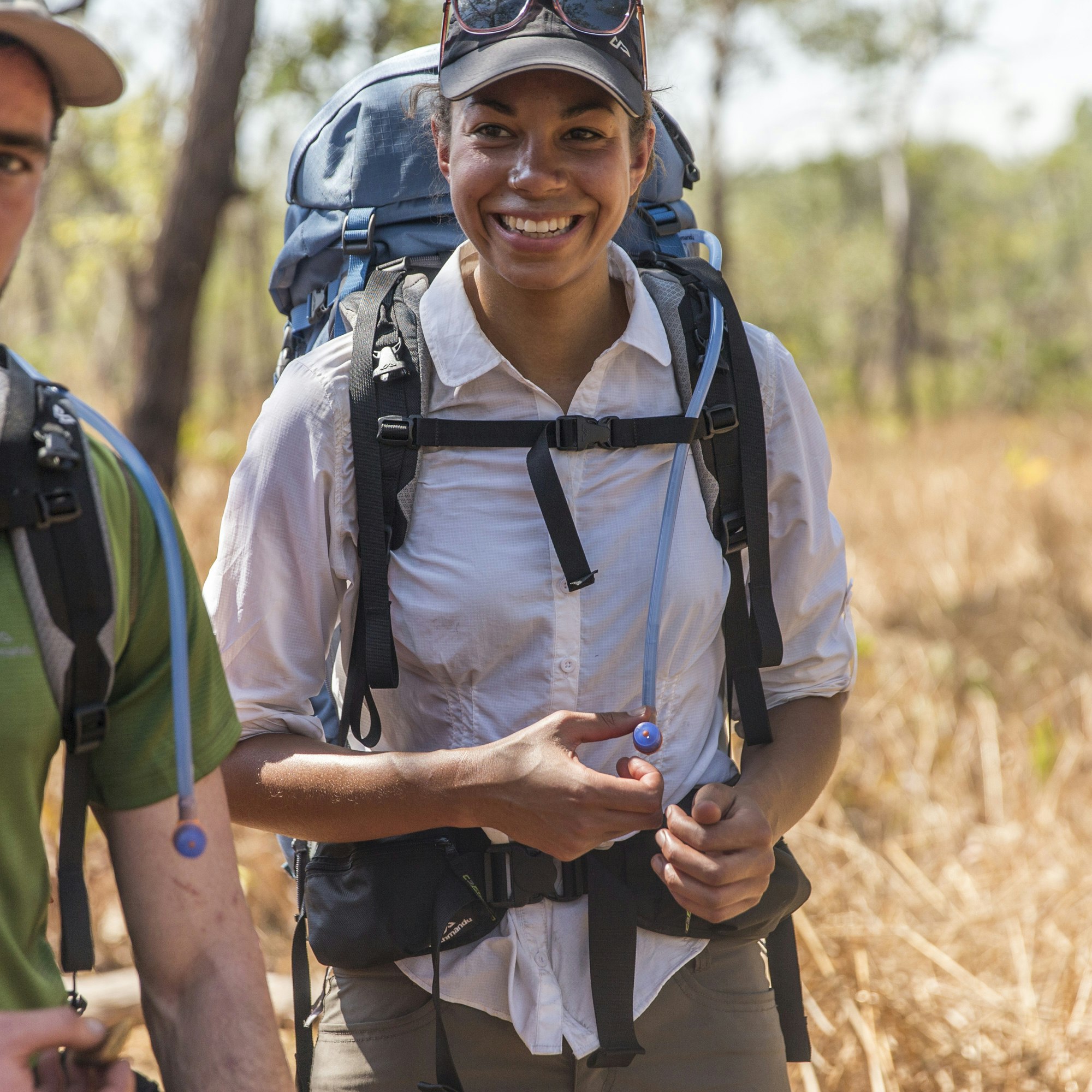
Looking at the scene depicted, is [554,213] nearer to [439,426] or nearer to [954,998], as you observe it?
[439,426]

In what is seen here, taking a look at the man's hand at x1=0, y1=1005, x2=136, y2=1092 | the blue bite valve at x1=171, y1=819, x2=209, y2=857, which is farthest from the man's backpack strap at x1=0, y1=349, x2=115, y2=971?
the man's hand at x1=0, y1=1005, x2=136, y2=1092

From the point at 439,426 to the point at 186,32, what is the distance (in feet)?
26.4

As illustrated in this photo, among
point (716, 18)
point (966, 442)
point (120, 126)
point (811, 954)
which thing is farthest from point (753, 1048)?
point (716, 18)

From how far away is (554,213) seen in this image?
160cm

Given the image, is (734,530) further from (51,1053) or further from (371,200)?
(51,1053)

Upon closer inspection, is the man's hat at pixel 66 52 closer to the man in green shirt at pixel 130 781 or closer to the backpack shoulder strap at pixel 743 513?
the man in green shirt at pixel 130 781

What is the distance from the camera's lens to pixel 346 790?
1527 mm

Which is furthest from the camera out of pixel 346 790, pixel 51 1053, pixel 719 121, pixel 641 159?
pixel 719 121

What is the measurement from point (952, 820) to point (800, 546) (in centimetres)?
287

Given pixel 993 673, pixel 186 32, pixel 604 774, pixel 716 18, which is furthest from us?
pixel 716 18

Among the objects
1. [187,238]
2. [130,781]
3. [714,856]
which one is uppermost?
[187,238]

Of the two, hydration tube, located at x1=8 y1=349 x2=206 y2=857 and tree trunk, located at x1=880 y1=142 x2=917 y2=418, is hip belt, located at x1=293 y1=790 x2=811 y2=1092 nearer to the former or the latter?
hydration tube, located at x1=8 y1=349 x2=206 y2=857

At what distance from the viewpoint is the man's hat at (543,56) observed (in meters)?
1.56

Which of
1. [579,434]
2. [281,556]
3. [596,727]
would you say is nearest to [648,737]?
[596,727]
